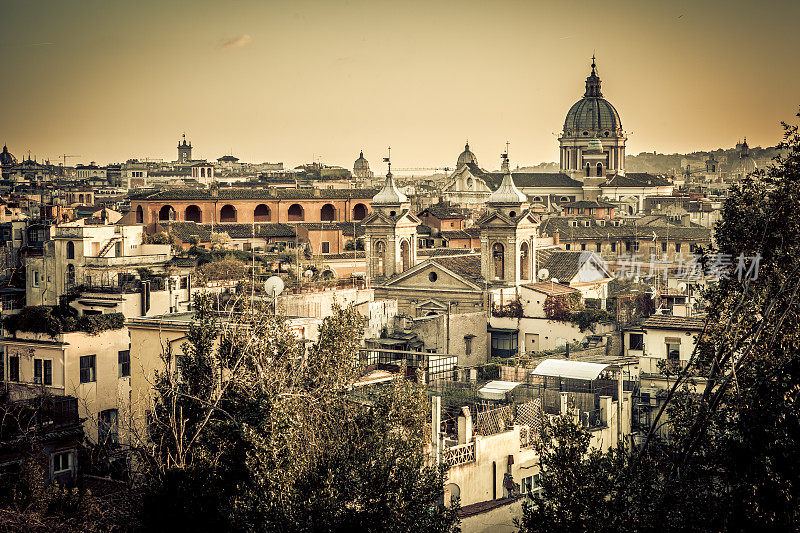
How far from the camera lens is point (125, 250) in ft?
100

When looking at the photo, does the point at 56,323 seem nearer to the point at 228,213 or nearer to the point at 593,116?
the point at 228,213

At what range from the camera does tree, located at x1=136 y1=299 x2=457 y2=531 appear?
10.2 metres

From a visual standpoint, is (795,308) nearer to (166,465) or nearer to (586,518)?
(586,518)

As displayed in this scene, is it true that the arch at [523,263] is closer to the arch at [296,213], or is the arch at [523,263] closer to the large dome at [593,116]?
the arch at [296,213]

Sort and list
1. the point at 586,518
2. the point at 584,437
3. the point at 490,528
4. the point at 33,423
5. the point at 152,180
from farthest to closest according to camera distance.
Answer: the point at 152,180, the point at 33,423, the point at 490,528, the point at 584,437, the point at 586,518

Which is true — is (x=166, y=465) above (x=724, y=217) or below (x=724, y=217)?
below

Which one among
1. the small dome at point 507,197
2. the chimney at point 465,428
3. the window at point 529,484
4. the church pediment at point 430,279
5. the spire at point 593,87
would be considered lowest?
the window at point 529,484

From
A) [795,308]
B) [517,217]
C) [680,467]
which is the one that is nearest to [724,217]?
[795,308]

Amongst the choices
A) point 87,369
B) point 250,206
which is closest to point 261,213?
point 250,206

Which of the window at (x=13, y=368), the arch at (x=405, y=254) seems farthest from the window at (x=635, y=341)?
the arch at (x=405, y=254)

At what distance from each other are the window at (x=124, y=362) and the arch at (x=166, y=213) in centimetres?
3385

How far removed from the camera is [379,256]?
3381 centimetres

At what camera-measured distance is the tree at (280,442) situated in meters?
10.2

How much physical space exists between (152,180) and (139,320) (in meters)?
73.7
